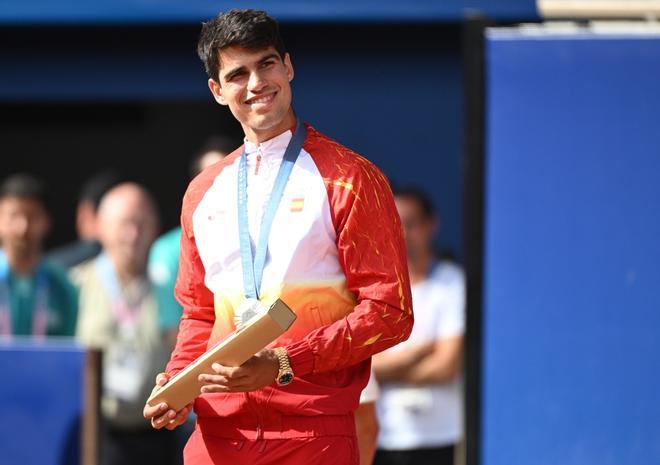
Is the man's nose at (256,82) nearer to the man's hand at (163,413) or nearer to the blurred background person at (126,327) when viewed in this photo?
the man's hand at (163,413)

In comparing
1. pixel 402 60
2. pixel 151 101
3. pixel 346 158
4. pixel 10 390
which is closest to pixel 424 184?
pixel 402 60

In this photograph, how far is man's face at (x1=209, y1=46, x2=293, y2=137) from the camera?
352cm

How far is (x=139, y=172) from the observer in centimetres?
970

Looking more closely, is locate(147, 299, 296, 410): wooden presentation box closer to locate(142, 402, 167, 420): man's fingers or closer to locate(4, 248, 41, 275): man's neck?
locate(142, 402, 167, 420): man's fingers

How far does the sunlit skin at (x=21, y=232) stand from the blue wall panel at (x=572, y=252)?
10.2 feet

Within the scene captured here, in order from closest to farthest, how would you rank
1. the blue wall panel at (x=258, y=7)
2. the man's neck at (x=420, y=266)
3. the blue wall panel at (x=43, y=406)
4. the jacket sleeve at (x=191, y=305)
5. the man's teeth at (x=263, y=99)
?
the man's teeth at (x=263, y=99) < the jacket sleeve at (x=191, y=305) < the blue wall panel at (x=43, y=406) < the man's neck at (x=420, y=266) < the blue wall panel at (x=258, y=7)

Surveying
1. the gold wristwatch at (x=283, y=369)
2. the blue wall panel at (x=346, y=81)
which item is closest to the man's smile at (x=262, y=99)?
the gold wristwatch at (x=283, y=369)

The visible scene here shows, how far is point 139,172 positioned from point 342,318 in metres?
6.38

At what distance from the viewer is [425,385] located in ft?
22.2

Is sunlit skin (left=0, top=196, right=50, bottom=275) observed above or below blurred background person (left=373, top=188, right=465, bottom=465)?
above

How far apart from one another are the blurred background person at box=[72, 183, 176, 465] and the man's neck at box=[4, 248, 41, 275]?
27cm

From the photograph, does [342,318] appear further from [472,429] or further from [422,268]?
[422,268]

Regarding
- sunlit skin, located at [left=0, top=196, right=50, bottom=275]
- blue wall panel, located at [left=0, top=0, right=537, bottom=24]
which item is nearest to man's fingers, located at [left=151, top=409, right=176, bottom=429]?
sunlit skin, located at [left=0, top=196, right=50, bottom=275]

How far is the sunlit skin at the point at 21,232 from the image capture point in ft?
24.3
